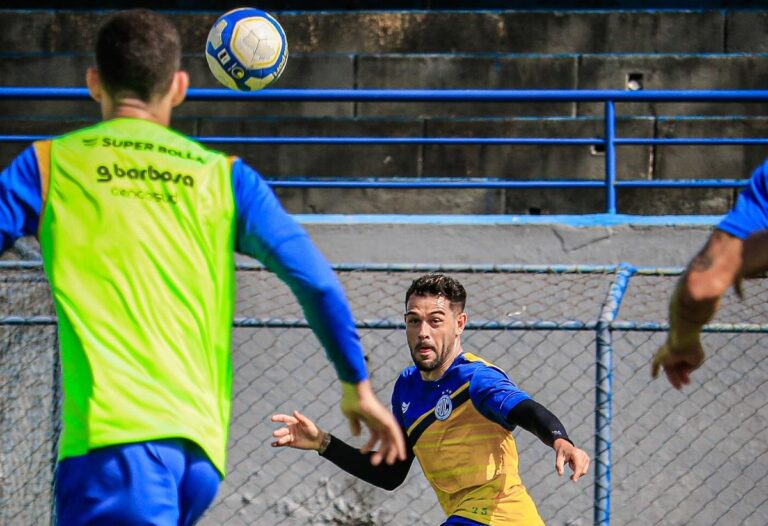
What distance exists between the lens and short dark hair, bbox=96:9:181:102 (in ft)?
9.10

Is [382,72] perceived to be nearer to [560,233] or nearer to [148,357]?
[560,233]

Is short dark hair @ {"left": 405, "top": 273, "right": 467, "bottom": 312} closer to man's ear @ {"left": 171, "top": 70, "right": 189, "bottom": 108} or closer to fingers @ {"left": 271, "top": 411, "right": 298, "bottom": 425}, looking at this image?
fingers @ {"left": 271, "top": 411, "right": 298, "bottom": 425}

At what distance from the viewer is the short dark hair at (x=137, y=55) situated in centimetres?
277

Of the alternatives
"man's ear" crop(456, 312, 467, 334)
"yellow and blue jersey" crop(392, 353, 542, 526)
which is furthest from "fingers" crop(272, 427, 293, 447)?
"man's ear" crop(456, 312, 467, 334)

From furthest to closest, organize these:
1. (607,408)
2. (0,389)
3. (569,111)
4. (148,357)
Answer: (569,111)
(0,389)
(607,408)
(148,357)

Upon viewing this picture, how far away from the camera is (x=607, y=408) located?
19.8 feet

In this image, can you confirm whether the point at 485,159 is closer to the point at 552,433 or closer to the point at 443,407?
the point at 443,407

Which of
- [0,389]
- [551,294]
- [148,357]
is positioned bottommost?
[0,389]

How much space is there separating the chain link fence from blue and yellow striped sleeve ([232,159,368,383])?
168 inches

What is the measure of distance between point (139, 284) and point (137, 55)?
543 mm

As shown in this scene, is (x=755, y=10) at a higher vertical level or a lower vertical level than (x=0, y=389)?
higher

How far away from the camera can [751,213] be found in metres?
2.66

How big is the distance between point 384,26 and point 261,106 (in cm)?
134

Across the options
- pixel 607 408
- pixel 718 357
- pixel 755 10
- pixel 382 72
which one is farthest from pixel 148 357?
pixel 755 10
